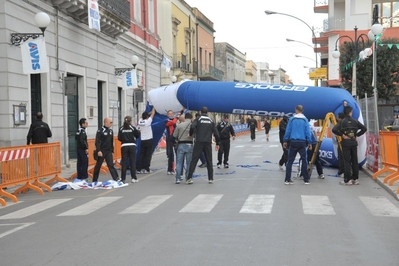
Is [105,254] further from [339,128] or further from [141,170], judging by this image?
[141,170]

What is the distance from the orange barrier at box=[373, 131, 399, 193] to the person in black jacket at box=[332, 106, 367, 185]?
2.51ft

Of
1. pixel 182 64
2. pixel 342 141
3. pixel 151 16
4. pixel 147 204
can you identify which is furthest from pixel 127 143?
pixel 182 64

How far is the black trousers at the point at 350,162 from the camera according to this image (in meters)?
14.2

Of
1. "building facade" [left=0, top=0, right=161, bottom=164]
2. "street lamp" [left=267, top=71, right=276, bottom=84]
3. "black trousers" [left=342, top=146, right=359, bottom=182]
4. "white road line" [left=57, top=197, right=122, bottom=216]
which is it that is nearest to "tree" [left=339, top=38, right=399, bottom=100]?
"building facade" [left=0, top=0, right=161, bottom=164]

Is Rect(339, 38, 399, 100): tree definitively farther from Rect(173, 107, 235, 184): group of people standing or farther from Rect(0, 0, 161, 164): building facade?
Rect(173, 107, 235, 184): group of people standing

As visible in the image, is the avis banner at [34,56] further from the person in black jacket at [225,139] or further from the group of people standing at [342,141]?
the group of people standing at [342,141]

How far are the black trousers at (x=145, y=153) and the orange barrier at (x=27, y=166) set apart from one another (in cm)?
318

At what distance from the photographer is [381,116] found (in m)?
44.1

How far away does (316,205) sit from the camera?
10812 mm

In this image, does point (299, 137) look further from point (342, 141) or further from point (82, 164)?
point (82, 164)

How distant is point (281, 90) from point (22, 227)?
8694 millimetres

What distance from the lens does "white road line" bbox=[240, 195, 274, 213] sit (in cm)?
1013

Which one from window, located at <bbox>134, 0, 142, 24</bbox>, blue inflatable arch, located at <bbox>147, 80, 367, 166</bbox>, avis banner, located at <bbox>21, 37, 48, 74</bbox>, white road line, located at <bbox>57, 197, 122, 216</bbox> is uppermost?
window, located at <bbox>134, 0, 142, 24</bbox>

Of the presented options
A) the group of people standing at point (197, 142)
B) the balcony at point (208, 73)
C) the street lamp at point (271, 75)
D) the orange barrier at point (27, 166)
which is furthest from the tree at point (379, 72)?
the street lamp at point (271, 75)
